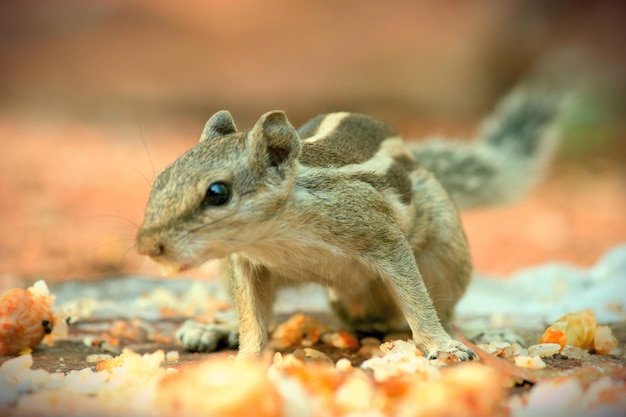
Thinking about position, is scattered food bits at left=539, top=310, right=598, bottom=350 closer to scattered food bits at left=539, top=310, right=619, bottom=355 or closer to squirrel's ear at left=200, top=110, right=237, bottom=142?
scattered food bits at left=539, top=310, right=619, bottom=355

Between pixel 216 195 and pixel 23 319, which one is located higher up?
pixel 216 195

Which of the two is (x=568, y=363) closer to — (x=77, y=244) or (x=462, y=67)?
(x=77, y=244)

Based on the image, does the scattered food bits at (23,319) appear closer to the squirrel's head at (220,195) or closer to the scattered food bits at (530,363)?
the squirrel's head at (220,195)

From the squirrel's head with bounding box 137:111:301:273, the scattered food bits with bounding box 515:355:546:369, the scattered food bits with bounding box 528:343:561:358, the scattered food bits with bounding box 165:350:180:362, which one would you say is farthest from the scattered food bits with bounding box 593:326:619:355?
the scattered food bits with bounding box 165:350:180:362

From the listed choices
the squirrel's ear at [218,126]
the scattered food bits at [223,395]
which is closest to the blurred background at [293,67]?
the squirrel's ear at [218,126]

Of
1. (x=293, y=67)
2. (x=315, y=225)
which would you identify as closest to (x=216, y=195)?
(x=315, y=225)

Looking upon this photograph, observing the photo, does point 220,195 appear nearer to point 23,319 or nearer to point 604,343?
point 23,319

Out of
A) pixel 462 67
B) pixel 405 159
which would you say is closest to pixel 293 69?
pixel 462 67
